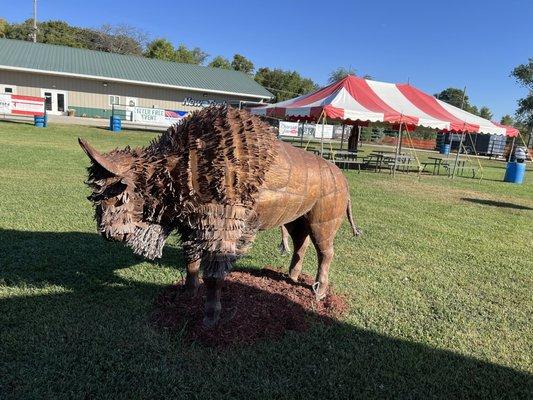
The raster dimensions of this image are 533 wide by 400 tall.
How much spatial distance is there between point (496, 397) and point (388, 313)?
1.21 m

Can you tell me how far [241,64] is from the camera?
62.1m

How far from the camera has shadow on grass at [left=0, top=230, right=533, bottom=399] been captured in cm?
275

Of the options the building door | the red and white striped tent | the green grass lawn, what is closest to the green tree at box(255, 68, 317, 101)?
the building door

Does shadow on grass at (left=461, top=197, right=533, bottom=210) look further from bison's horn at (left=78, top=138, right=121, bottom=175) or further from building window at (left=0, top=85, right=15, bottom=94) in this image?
building window at (left=0, top=85, right=15, bottom=94)

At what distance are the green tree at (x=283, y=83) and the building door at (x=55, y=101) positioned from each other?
1224 inches

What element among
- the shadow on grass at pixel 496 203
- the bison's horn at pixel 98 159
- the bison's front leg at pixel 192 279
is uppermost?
the bison's horn at pixel 98 159

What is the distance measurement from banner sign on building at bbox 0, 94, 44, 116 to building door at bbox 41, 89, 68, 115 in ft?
22.0

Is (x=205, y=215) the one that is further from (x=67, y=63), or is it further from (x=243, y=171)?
(x=67, y=63)

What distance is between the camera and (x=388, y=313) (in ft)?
13.3

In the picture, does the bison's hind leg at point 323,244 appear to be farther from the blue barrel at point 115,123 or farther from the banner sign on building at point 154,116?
the banner sign on building at point 154,116

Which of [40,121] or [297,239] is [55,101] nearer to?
[40,121]

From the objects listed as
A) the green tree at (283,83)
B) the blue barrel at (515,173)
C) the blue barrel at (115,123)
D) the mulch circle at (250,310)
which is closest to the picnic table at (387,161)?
the blue barrel at (515,173)

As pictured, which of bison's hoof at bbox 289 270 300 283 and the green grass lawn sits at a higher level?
bison's hoof at bbox 289 270 300 283

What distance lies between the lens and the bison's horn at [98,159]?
7.42ft
